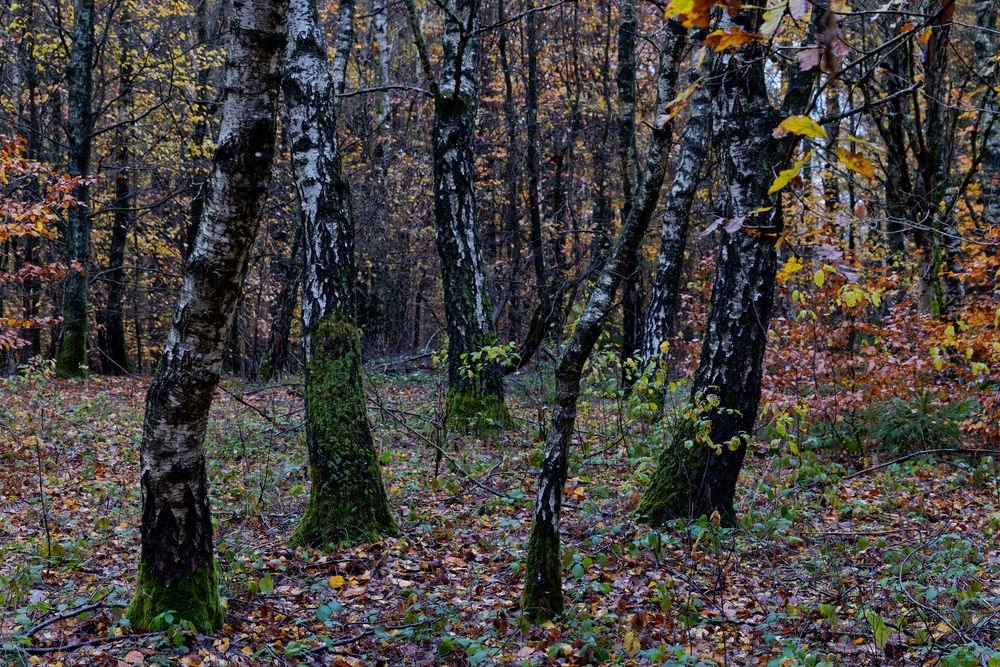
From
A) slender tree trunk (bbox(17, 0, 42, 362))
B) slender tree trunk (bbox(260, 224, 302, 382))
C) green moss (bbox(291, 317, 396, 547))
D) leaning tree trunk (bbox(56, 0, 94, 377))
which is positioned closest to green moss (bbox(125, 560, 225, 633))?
green moss (bbox(291, 317, 396, 547))

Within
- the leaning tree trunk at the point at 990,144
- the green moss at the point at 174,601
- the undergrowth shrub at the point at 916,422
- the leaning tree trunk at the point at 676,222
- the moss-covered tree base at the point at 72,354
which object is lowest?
the green moss at the point at 174,601

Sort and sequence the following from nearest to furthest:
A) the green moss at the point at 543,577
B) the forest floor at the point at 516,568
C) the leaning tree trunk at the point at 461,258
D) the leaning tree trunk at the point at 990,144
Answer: the forest floor at the point at 516,568, the green moss at the point at 543,577, the leaning tree trunk at the point at 461,258, the leaning tree trunk at the point at 990,144

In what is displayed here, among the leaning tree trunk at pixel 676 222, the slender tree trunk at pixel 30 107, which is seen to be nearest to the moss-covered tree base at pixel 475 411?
the leaning tree trunk at pixel 676 222

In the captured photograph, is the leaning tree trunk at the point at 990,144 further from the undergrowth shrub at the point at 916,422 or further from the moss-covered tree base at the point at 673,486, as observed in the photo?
the moss-covered tree base at the point at 673,486

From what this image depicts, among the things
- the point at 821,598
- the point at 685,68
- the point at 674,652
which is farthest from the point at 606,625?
the point at 685,68

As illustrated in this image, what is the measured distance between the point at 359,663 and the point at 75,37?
49.4 ft

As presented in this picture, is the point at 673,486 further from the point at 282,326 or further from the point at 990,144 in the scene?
the point at 990,144

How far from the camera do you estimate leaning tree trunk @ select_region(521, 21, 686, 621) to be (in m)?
4.14

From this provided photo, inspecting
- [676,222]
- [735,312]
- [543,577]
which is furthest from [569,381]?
[676,222]

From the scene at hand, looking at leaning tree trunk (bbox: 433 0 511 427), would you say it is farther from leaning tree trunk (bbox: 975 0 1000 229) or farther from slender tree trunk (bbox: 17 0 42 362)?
slender tree trunk (bbox: 17 0 42 362)

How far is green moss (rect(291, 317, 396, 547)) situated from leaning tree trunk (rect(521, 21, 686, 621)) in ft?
6.21

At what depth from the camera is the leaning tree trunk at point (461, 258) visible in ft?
31.1

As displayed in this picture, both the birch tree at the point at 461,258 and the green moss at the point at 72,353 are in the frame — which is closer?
the birch tree at the point at 461,258

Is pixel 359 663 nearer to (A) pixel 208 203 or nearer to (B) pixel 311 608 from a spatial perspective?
(B) pixel 311 608
